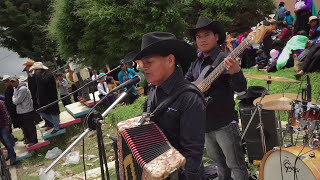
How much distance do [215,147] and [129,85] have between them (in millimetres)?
1567

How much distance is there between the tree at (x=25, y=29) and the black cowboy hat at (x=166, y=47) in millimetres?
21431

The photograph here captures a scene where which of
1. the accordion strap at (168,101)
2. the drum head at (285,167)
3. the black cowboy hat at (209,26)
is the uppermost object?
the black cowboy hat at (209,26)

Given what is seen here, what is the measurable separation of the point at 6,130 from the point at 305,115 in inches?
297

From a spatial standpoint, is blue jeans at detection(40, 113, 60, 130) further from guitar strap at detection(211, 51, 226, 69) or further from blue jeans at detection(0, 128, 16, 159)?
guitar strap at detection(211, 51, 226, 69)

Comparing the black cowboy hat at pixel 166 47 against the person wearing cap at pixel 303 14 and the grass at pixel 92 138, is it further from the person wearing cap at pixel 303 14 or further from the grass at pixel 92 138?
the person wearing cap at pixel 303 14

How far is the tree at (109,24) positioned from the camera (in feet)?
16.5

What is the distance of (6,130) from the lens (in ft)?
25.5

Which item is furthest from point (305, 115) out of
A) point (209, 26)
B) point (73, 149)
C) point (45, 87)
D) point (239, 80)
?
point (45, 87)

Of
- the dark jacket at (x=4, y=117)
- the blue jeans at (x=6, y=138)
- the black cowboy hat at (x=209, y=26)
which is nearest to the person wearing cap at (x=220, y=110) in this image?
the black cowboy hat at (x=209, y=26)

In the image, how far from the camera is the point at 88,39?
216 inches

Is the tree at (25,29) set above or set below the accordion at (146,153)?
above

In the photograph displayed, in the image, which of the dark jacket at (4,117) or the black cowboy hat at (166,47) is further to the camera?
the dark jacket at (4,117)

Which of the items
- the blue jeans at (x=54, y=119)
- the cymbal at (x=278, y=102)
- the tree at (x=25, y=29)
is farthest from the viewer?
the tree at (x=25, y=29)

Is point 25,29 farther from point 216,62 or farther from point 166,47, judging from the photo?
point 166,47
